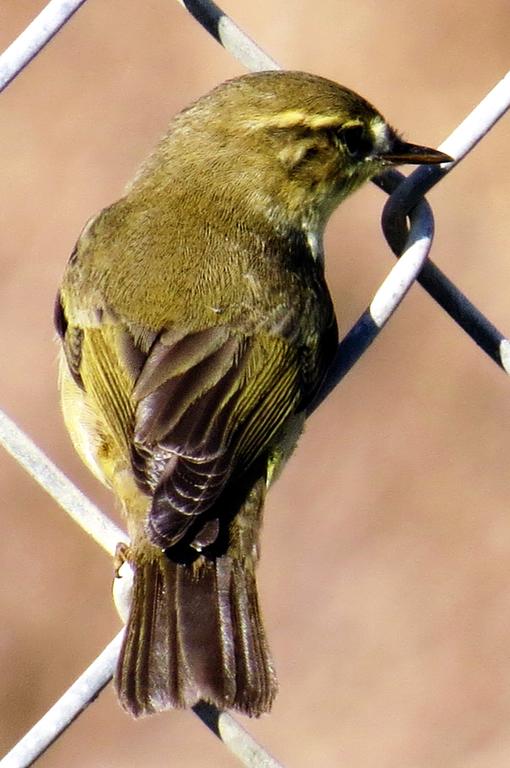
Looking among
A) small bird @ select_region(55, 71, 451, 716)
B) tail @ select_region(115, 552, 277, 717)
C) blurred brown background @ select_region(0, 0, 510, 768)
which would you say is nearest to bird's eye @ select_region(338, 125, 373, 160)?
small bird @ select_region(55, 71, 451, 716)

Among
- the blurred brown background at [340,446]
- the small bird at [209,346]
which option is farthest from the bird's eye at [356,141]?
the blurred brown background at [340,446]

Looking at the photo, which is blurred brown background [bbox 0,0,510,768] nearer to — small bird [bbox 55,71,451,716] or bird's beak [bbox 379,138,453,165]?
small bird [bbox 55,71,451,716]

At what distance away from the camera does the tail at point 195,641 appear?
14.0 ft

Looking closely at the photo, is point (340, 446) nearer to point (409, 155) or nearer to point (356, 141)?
point (356, 141)

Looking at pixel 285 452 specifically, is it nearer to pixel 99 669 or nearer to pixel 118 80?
pixel 99 669

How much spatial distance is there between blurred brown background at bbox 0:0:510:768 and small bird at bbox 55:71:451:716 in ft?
9.63

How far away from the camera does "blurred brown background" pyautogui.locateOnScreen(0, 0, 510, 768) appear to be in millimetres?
8086

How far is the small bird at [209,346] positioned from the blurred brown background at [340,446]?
9.63 feet

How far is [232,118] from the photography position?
5.38 metres

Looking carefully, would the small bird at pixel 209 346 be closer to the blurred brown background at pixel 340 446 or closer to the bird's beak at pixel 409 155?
the bird's beak at pixel 409 155

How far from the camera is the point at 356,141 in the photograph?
17.6 ft

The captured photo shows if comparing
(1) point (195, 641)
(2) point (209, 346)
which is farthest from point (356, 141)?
(1) point (195, 641)

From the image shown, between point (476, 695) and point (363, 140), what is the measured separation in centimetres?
354

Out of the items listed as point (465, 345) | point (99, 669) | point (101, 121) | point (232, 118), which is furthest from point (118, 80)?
point (99, 669)
